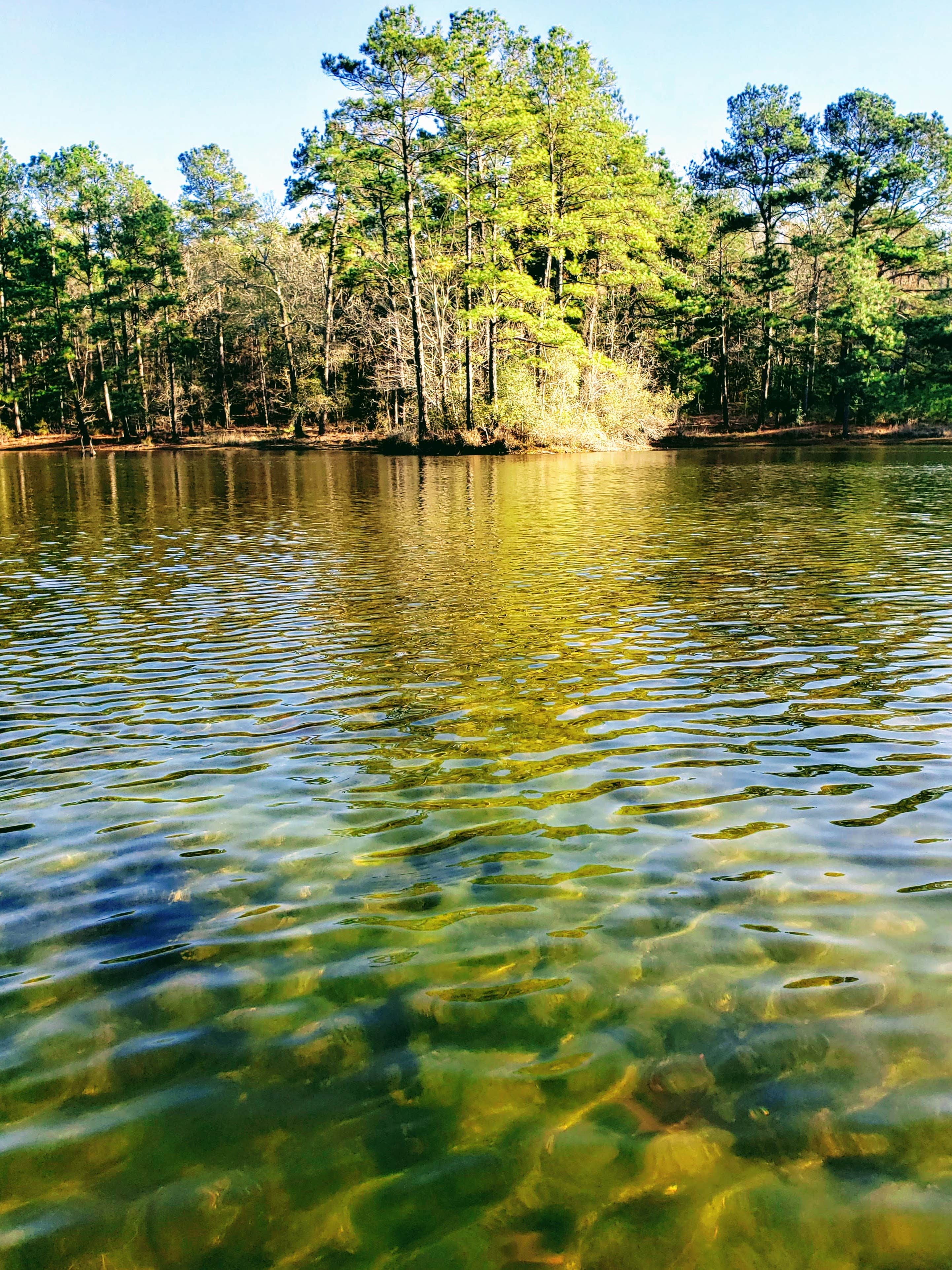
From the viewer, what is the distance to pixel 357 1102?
2.47m

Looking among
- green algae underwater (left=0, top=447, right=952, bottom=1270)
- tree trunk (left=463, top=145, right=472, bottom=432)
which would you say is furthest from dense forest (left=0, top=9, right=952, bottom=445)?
green algae underwater (left=0, top=447, right=952, bottom=1270)

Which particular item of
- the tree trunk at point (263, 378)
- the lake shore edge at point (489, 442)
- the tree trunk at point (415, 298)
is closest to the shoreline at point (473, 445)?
the lake shore edge at point (489, 442)

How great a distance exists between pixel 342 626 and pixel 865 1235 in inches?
292

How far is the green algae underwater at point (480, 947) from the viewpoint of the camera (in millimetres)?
2127

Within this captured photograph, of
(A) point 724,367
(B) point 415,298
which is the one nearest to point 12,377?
(B) point 415,298

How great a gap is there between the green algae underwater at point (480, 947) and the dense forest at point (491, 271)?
35110 mm

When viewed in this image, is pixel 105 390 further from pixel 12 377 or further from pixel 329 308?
pixel 329 308

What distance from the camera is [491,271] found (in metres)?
38.0

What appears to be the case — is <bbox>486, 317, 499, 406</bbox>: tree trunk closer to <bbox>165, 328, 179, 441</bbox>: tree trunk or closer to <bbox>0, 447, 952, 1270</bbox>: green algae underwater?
<bbox>165, 328, 179, 441</bbox>: tree trunk

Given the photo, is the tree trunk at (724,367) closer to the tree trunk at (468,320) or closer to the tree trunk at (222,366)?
the tree trunk at (468,320)

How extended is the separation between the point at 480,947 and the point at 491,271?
39079mm

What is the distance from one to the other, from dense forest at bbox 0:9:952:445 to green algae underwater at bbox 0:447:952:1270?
35110 millimetres

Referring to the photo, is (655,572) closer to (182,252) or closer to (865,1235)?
(865,1235)

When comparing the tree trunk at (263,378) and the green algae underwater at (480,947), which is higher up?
the tree trunk at (263,378)
